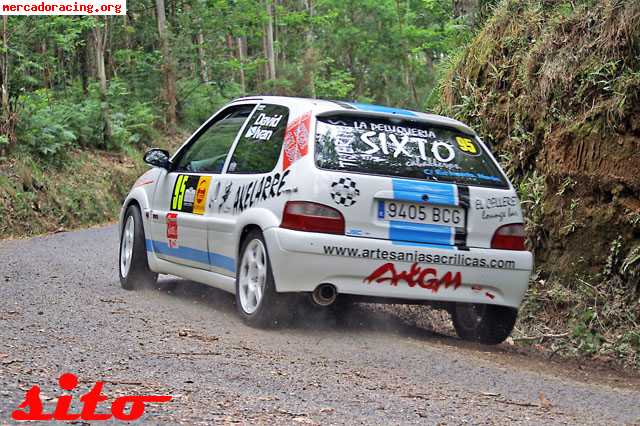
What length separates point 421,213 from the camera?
720 cm

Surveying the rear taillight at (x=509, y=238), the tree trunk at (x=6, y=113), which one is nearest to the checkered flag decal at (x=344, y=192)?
the rear taillight at (x=509, y=238)

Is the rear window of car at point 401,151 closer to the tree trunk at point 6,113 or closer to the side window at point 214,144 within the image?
the side window at point 214,144

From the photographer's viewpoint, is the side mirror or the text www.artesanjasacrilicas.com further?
the side mirror

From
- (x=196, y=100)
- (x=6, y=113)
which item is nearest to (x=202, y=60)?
(x=196, y=100)

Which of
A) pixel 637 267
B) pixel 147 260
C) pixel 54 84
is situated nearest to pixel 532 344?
pixel 637 267

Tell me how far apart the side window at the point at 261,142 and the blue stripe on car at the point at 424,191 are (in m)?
1.01

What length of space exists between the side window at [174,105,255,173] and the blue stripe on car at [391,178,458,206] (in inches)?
74.5

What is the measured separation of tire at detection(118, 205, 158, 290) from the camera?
951 centimetres

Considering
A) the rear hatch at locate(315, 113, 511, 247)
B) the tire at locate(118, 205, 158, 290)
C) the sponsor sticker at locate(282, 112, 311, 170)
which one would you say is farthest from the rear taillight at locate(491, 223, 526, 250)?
the tire at locate(118, 205, 158, 290)

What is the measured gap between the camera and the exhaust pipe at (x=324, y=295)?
712 cm

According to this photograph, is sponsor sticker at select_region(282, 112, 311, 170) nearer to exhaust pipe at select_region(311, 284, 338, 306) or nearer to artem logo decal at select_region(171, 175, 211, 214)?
exhaust pipe at select_region(311, 284, 338, 306)

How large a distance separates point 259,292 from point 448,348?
143cm

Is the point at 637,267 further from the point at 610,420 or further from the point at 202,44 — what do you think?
the point at 202,44

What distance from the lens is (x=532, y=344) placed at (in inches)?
328
